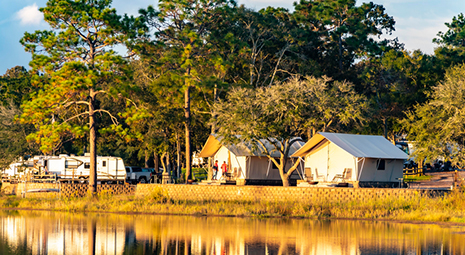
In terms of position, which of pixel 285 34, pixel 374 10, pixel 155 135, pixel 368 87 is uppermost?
pixel 374 10

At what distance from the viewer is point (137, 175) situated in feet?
153

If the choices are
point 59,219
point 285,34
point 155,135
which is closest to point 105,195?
point 59,219

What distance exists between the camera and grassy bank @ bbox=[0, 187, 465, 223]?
23766mm

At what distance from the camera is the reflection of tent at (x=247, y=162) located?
38.4 metres

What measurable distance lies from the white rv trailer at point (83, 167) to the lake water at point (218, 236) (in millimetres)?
20120

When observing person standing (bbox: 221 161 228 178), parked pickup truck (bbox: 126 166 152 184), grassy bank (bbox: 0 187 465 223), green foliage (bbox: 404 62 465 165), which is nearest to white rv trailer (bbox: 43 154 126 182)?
parked pickup truck (bbox: 126 166 152 184)

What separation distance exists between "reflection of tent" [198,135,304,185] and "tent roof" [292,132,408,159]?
318 centimetres

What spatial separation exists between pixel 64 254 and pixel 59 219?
10.1 meters

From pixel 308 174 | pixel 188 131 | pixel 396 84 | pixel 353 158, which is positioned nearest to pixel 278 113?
pixel 308 174

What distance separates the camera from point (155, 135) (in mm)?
45531

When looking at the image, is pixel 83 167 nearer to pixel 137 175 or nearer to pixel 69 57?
pixel 137 175

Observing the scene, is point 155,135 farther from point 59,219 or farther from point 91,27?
point 59,219

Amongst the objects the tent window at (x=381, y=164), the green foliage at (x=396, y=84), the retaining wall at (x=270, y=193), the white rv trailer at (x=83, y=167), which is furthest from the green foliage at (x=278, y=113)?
the green foliage at (x=396, y=84)

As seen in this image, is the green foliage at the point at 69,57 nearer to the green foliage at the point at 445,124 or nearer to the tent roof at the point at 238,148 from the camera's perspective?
the tent roof at the point at 238,148
